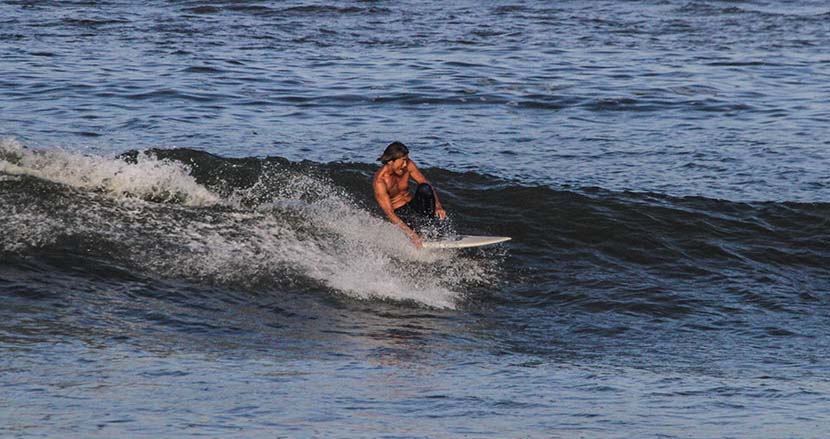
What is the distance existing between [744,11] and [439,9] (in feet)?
27.9

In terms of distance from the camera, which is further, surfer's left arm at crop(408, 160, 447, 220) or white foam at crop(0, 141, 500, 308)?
surfer's left arm at crop(408, 160, 447, 220)

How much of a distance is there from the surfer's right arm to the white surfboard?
17 centimetres

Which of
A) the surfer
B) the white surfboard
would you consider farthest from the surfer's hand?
the white surfboard

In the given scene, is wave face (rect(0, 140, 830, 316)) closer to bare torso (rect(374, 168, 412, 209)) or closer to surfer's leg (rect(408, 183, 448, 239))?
surfer's leg (rect(408, 183, 448, 239))

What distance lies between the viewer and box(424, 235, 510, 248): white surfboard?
525 inches

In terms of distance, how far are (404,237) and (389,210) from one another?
798 mm

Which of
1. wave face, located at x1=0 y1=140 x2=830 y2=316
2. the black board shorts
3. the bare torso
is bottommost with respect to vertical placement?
wave face, located at x1=0 y1=140 x2=830 y2=316

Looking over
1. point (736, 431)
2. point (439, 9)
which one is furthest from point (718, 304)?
point (439, 9)

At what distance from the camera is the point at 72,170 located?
51.6ft

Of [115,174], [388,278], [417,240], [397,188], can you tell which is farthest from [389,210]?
[115,174]

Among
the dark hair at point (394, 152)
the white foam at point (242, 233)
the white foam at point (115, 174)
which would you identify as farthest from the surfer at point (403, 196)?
the white foam at point (115, 174)

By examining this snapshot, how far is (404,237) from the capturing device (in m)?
13.9

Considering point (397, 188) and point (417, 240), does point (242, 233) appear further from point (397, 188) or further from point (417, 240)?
point (417, 240)

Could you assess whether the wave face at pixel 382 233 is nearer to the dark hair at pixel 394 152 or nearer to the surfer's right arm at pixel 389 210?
the surfer's right arm at pixel 389 210
